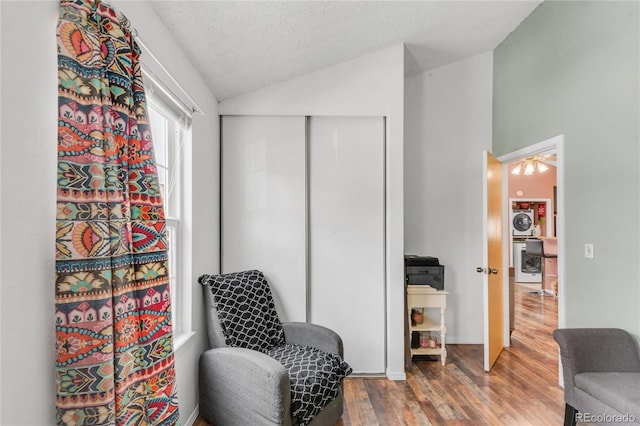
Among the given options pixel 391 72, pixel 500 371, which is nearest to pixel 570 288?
Result: pixel 500 371

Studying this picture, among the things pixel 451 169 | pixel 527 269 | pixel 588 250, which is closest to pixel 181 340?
pixel 588 250

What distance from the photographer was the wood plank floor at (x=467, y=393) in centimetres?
228

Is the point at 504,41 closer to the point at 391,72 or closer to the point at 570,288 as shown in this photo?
the point at 391,72

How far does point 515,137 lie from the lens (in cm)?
339

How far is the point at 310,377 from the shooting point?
6.35ft

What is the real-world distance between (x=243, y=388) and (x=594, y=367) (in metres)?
2.13

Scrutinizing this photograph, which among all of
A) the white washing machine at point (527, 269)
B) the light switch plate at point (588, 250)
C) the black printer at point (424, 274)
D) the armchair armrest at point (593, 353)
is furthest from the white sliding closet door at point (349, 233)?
the white washing machine at point (527, 269)

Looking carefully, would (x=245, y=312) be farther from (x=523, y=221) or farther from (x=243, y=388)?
(x=523, y=221)

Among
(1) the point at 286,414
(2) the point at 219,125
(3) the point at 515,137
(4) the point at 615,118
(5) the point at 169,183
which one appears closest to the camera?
(1) the point at 286,414

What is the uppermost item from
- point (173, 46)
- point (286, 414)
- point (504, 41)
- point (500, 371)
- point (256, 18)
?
point (504, 41)

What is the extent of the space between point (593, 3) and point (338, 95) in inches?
79.0

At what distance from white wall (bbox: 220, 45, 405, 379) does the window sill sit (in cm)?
160

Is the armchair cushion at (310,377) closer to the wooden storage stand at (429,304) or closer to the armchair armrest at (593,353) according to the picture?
the wooden storage stand at (429,304)

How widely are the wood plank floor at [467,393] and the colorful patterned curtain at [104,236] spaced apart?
1.36 meters
